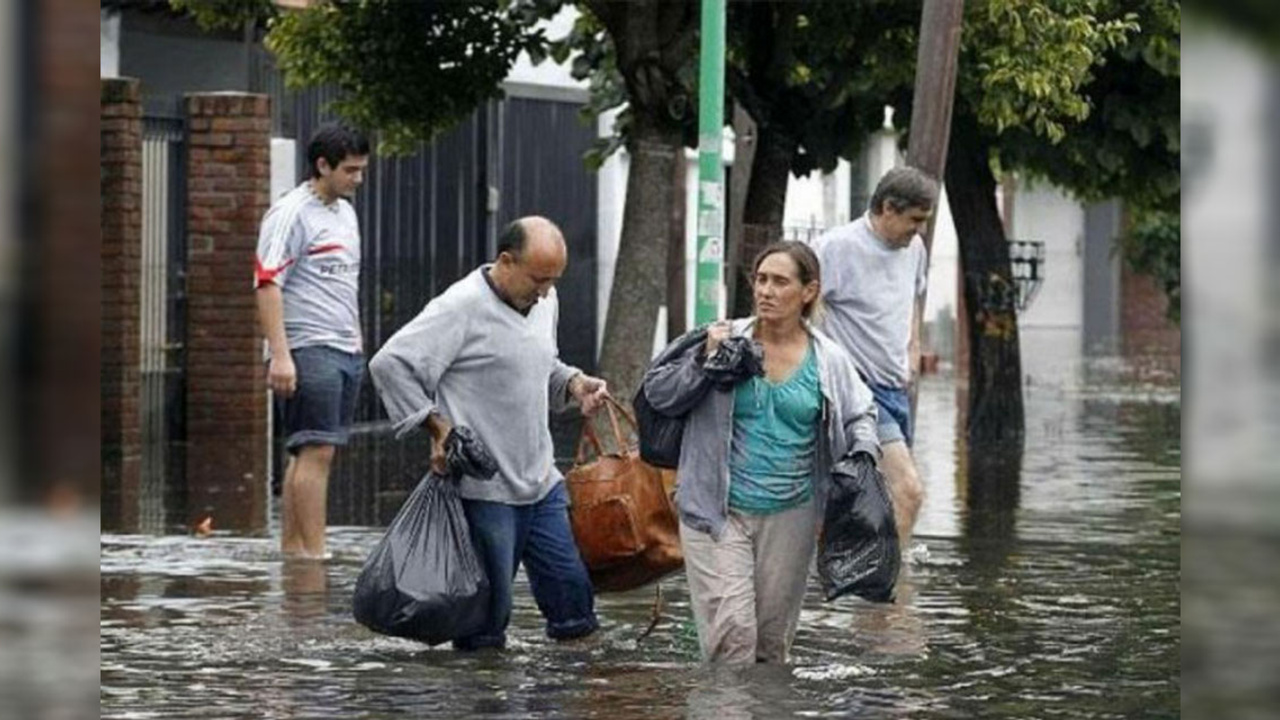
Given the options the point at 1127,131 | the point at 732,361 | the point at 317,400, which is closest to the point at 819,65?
the point at 1127,131

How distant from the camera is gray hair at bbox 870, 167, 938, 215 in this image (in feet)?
35.6

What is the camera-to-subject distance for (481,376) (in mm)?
8695

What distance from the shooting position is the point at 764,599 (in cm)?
846

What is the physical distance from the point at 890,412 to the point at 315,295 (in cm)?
232

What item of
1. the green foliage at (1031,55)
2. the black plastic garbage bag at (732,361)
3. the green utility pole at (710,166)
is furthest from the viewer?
the green foliage at (1031,55)

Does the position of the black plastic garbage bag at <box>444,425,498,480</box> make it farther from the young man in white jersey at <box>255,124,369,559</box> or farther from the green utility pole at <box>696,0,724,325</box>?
the young man in white jersey at <box>255,124,369,559</box>

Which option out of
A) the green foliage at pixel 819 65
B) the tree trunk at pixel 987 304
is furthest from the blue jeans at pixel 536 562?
the tree trunk at pixel 987 304

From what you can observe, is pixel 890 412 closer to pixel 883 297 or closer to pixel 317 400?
pixel 883 297

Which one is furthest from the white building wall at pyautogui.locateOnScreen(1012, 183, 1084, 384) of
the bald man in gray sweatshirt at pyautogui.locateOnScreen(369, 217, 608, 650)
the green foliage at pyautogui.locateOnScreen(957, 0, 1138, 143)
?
the bald man in gray sweatshirt at pyautogui.locateOnScreen(369, 217, 608, 650)

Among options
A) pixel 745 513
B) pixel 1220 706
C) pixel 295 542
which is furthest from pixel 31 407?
pixel 295 542

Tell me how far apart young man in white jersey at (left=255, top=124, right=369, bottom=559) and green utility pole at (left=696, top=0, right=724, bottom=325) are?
5.88 feet

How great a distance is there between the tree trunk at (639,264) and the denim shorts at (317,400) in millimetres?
6018

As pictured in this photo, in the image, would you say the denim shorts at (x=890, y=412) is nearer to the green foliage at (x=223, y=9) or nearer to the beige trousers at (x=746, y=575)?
the beige trousers at (x=746, y=575)

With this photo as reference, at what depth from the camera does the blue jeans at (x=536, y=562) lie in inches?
342
